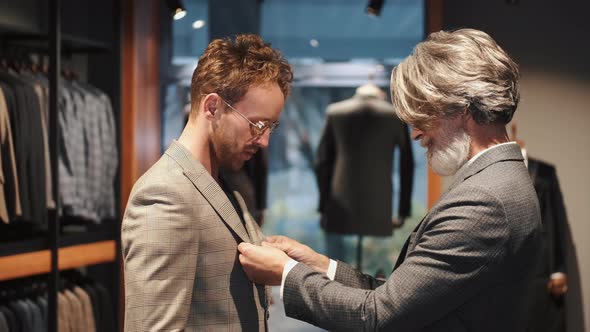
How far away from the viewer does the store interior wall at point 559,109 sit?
4.94 metres

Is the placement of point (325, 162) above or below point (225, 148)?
below

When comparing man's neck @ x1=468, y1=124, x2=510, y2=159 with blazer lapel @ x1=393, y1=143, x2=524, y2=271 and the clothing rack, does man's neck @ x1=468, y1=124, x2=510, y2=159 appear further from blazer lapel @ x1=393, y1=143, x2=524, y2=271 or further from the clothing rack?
the clothing rack

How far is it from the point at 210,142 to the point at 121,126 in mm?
2981

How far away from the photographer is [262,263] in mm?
1810

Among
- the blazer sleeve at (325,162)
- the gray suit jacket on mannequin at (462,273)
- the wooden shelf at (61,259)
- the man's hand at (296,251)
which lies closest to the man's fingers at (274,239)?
the man's hand at (296,251)

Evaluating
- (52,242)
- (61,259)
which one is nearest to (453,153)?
(52,242)

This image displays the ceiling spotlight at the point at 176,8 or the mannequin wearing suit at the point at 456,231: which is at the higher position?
the ceiling spotlight at the point at 176,8

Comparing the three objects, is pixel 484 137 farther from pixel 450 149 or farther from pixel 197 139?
pixel 197 139

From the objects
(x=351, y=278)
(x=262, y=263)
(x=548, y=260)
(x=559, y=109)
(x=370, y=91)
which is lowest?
(x=548, y=260)

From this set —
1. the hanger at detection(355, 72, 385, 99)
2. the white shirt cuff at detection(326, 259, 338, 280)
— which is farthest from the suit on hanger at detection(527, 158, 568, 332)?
the white shirt cuff at detection(326, 259, 338, 280)

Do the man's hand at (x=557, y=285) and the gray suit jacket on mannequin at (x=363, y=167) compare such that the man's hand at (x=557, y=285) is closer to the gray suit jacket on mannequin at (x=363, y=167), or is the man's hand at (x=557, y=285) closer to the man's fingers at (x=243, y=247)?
the gray suit jacket on mannequin at (x=363, y=167)

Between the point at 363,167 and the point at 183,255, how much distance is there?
3381mm

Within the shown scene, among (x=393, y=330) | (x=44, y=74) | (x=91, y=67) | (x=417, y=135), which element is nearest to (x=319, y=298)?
(x=393, y=330)

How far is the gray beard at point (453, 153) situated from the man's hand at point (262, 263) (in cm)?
46
